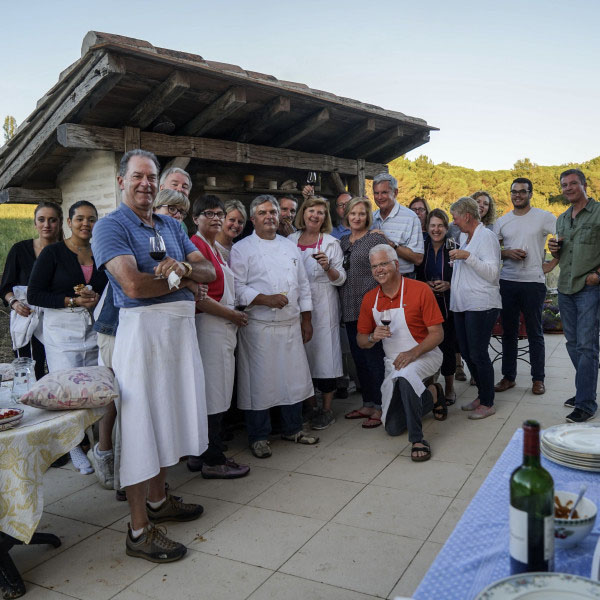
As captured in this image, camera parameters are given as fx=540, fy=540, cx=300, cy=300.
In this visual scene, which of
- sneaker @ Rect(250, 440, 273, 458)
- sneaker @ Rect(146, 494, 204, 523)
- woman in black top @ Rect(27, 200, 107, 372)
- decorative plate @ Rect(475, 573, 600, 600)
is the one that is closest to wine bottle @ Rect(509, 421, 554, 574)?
decorative plate @ Rect(475, 573, 600, 600)

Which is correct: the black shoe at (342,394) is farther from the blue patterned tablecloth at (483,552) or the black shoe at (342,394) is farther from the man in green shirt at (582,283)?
the blue patterned tablecloth at (483,552)

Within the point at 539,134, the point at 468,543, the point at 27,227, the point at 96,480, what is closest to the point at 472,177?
the point at 539,134

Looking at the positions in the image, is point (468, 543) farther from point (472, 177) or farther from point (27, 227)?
point (472, 177)

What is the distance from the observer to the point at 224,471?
11.3 ft

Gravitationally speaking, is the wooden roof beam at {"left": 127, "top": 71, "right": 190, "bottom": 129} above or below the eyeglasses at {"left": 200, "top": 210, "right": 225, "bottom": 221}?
above

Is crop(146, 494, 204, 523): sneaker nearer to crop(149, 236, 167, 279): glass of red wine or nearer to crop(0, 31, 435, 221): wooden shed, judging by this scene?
crop(149, 236, 167, 279): glass of red wine

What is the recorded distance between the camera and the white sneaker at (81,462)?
364cm

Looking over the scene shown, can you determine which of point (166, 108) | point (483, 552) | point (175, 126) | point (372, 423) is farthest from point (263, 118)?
point (483, 552)

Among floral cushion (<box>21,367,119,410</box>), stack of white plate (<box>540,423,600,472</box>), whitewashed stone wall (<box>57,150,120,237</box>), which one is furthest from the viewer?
whitewashed stone wall (<box>57,150,120,237</box>)

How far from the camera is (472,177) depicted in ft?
60.5

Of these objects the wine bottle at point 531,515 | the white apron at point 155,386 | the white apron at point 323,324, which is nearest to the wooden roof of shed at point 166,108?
the white apron at point 323,324

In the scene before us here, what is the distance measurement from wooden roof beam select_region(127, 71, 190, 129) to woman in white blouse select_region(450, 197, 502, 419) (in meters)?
2.45

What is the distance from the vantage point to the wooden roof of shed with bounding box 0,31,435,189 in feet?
13.7

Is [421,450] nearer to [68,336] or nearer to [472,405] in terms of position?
[472,405]
